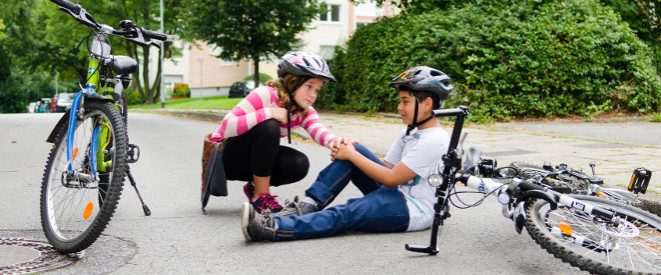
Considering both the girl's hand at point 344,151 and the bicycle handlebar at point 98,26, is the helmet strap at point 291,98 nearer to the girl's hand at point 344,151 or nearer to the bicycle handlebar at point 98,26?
the girl's hand at point 344,151

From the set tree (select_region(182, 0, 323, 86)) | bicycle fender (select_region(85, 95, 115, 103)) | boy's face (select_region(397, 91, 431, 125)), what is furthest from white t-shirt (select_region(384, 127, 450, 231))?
tree (select_region(182, 0, 323, 86))

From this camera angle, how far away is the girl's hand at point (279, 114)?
13.8 ft


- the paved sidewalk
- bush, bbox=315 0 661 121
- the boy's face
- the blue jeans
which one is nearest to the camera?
the blue jeans

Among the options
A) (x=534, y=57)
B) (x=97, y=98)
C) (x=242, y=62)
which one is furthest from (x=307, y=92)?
(x=242, y=62)

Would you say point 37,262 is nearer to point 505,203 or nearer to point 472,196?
point 505,203

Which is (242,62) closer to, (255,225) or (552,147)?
(552,147)

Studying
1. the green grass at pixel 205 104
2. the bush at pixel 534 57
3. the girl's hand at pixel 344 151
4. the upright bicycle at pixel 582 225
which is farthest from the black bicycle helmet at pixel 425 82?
the green grass at pixel 205 104

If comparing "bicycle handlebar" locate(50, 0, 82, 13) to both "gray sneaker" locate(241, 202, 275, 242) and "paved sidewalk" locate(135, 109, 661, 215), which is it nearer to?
"gray sneaker" locate(241, 202, 275, 242)

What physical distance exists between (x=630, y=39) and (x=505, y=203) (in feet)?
38.8

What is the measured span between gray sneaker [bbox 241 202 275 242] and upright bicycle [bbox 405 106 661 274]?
950 mm

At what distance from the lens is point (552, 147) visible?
340 inches

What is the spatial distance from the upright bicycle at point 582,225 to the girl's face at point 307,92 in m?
1.22

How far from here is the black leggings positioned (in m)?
4.23

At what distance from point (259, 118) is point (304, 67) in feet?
1.43
